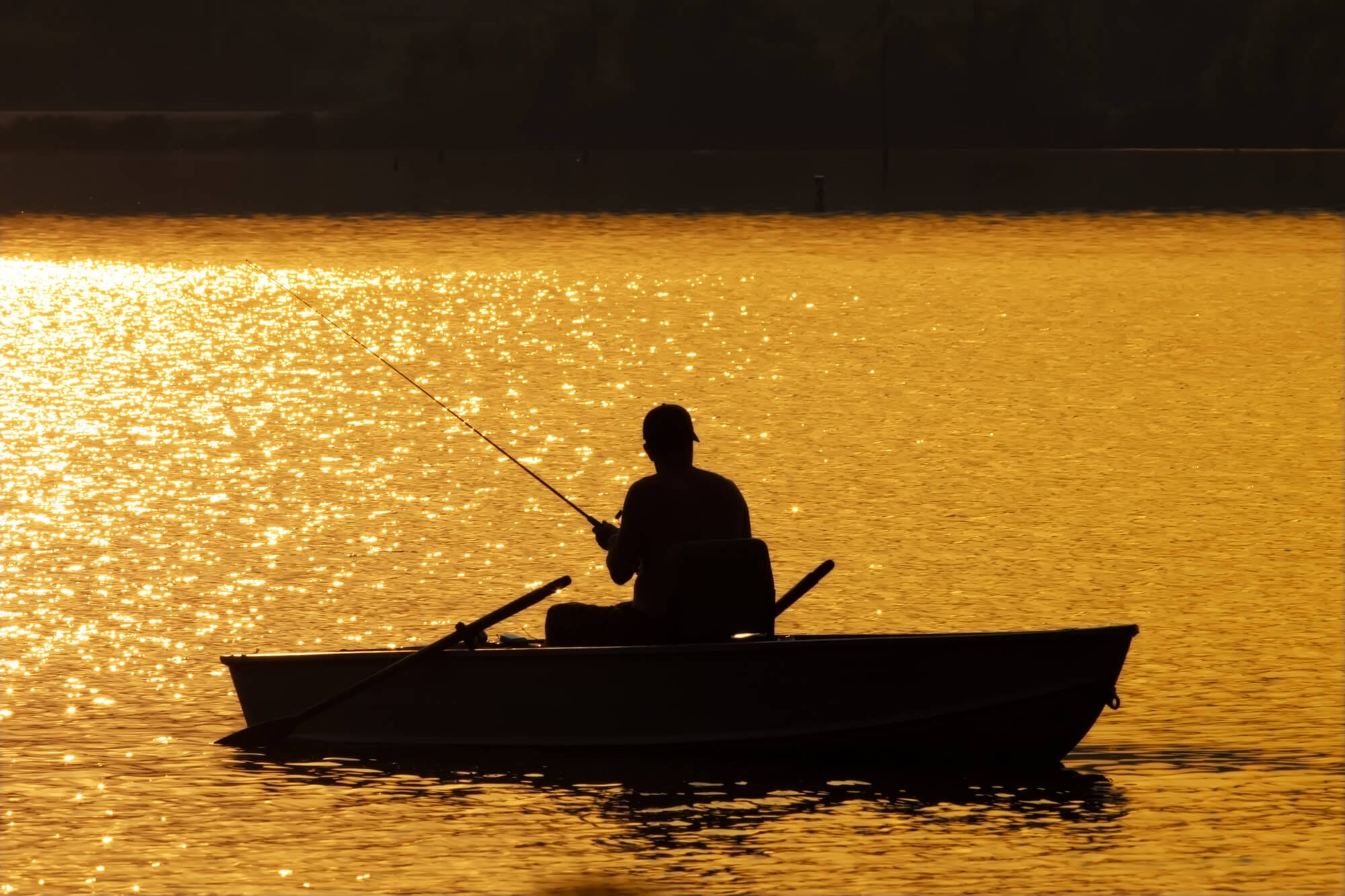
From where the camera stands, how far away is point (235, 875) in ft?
40.8

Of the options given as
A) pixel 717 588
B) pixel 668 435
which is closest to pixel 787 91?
pixel 717 588

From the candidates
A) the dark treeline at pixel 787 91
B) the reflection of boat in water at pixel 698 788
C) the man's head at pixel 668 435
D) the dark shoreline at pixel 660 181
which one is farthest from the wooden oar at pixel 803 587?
the dark treeline at pixel 787 91

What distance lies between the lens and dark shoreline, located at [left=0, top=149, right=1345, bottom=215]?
9425 centimetres

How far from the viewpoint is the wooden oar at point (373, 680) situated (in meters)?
14.1

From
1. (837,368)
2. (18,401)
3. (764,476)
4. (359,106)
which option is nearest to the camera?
(764,476)

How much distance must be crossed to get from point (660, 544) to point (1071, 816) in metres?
2.50

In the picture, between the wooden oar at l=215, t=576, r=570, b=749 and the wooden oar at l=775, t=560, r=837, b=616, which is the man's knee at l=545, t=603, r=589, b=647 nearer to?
the wooden oar at l=215, t=576, r=570, b=749

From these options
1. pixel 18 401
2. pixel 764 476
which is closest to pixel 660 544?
pixel 764 476

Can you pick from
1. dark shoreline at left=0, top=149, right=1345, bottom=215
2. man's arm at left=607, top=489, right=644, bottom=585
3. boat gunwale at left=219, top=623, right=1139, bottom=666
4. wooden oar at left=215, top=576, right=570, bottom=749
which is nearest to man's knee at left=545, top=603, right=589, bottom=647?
wooden oar at left=215, top=576, right=570, bottom=749

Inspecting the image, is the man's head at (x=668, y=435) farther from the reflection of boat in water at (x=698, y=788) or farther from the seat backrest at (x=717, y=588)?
the reflection of boat in water at (x=698, y=788)

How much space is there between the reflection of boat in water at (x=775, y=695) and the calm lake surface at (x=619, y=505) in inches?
9.7

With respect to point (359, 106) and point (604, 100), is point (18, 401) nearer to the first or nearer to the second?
point (604, 100)

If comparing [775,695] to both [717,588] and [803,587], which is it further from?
[803,587]

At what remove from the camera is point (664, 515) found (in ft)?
44.1
